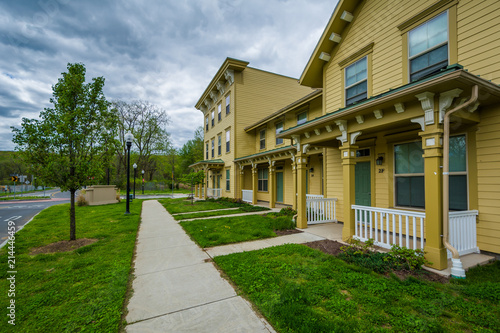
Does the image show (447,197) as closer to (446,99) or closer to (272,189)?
(446,99)

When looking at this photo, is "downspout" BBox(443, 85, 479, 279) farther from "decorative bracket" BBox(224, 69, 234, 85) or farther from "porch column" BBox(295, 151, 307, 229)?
"decorative bracket" BBox(224, 69, 234, 85)

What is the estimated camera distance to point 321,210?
7895 millimetres

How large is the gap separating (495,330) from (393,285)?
103 cm

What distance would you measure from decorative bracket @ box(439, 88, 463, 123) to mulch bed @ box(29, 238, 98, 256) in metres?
8.40

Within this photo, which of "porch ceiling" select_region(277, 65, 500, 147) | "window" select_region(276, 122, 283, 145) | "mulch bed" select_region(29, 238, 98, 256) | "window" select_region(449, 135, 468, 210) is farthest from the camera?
"window" select_region(276, 122, 283, 145)

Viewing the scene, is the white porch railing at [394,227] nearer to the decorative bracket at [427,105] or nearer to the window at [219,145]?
the decorative bracket at [427,105]

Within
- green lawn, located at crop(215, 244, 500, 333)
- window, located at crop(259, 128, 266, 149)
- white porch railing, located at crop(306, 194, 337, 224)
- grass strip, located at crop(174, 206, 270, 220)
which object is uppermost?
window, located at crop(259, 128, 266, 149)

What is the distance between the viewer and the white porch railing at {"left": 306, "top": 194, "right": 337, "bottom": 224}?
7.72m

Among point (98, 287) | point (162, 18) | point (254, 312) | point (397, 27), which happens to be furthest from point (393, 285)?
point (162, 18)

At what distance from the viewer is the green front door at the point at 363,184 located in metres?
6.75

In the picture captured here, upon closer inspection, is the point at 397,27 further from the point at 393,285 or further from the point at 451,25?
the point at 393,285

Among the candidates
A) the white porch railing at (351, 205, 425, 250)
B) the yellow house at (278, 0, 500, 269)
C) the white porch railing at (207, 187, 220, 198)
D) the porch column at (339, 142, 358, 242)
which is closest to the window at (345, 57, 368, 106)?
the yellow house at (278, 0, 500, 269)

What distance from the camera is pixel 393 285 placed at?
3.20 m

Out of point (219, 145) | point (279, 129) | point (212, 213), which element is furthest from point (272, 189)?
point (219, 145)
